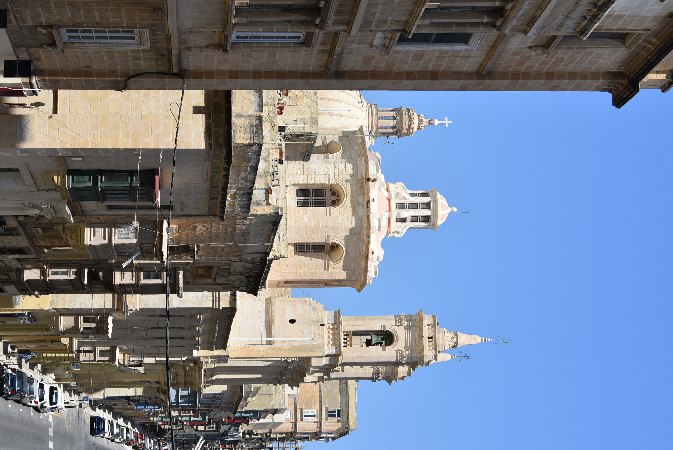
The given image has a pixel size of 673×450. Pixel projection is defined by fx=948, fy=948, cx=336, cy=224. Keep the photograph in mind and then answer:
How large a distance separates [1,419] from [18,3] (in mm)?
28910

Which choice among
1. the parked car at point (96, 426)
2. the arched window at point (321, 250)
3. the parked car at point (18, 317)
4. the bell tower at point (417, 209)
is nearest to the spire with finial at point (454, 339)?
the bell tower at point (417, 209)

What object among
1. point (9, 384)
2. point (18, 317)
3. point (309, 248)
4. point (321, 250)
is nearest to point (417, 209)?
point (321, 250)

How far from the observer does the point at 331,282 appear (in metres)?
57.5

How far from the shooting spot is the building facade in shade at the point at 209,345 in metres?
41.5

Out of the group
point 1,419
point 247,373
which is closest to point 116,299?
point 1,419

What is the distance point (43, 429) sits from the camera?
4994 centimetres

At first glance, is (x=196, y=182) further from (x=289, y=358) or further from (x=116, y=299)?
(x=289, y=358)

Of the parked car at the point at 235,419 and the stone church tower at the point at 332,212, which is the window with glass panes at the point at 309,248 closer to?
the stone church tower at the point at 332,212

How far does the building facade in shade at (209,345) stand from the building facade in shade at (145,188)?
12.9 feet

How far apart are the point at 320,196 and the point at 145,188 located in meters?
30.4

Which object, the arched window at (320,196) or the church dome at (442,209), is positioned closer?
the arched window at (320,196)

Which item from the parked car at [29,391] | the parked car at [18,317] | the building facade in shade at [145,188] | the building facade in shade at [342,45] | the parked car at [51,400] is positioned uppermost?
the building facade in shade at [342,45]

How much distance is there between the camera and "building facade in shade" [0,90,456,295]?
22516 mm

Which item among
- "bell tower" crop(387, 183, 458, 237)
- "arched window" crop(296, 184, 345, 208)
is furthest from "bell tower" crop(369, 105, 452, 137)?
"arched window" crop(296, 184, 345, 208)
